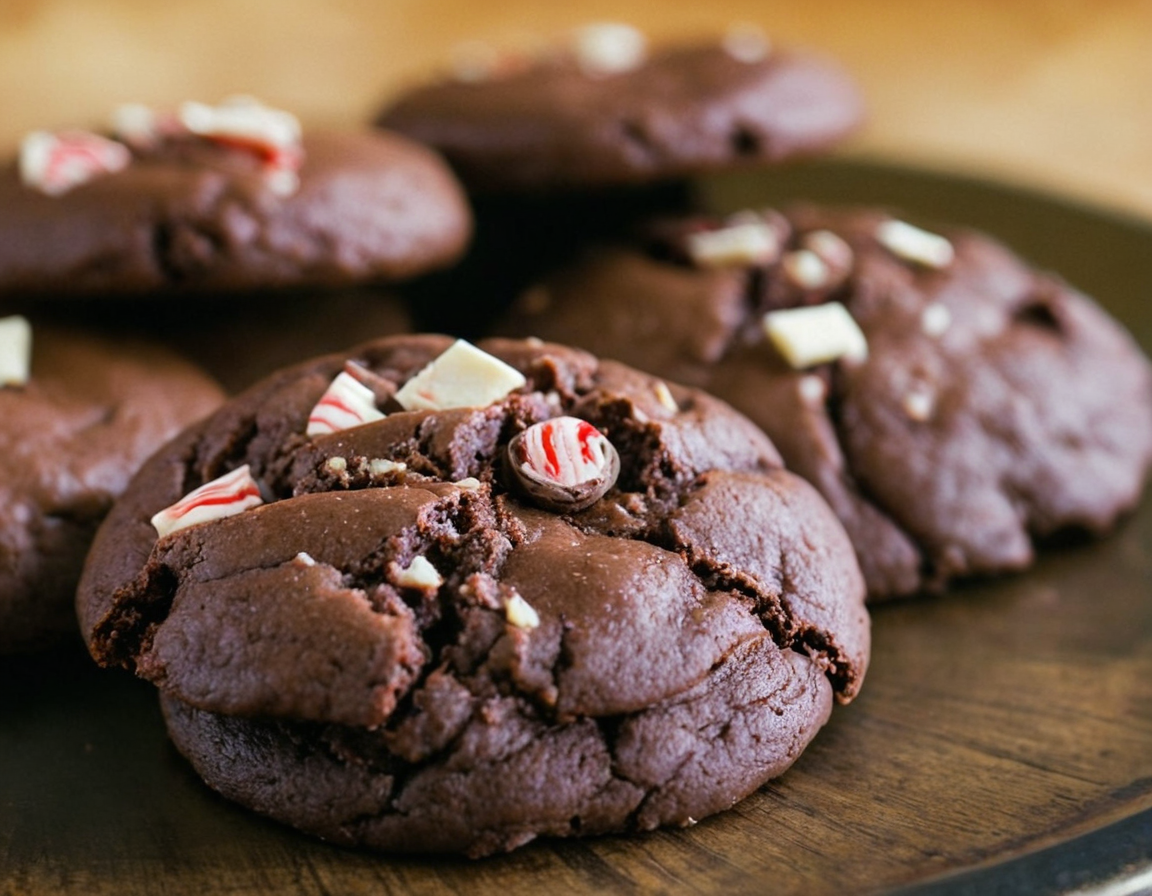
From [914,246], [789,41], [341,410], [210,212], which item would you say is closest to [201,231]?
[210,212]

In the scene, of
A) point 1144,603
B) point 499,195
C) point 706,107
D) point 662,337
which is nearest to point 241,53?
point 499,195

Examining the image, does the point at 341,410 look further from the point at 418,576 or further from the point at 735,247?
the point at 735,247

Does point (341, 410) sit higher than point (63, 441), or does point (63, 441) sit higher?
point (341, 410)

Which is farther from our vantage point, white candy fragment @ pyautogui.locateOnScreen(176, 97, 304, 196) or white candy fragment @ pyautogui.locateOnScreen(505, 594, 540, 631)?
white candy fragment @ pyautogui.locateOnScreen(176, 97, 304, 196)

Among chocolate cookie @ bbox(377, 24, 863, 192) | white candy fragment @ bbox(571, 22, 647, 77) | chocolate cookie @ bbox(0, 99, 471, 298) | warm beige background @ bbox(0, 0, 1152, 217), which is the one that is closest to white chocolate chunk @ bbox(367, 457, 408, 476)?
chocolate cookie @ bbox(0, 99, 471, 298)

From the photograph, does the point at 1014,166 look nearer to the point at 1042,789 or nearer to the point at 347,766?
the point at 1042,789

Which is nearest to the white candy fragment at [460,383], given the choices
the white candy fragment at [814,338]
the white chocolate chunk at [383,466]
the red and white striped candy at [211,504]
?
the white chocolate chunk at [383,466]

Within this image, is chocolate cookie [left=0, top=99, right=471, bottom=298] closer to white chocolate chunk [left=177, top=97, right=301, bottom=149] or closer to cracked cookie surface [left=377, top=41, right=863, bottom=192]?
white chocolate chunk [left=177, top=97, right=301, bottom=149]
